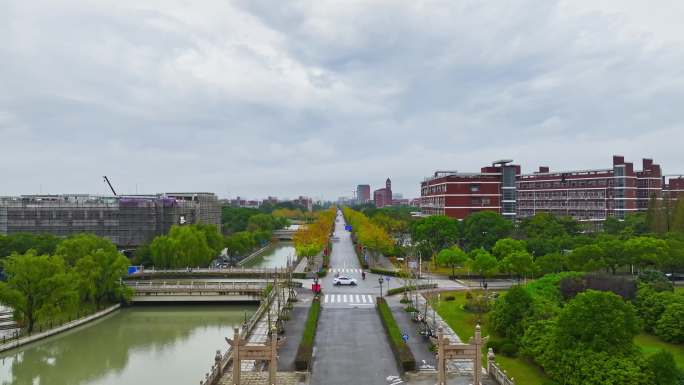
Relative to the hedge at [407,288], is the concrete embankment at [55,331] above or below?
below

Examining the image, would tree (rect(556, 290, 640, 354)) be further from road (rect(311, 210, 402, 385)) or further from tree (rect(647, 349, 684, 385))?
road (rect(311, 210, 402, 385))

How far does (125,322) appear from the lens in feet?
136

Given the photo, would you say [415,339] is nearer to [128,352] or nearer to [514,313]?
[514,313]

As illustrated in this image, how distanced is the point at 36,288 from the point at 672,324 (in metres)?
38.5

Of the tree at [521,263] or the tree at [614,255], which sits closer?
the tree at [521,263]

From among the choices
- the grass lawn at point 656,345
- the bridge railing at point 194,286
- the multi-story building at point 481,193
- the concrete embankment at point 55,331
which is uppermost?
the multi-story building at point 481,193

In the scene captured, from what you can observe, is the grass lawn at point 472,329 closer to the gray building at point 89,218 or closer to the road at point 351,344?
the road at point 351,344

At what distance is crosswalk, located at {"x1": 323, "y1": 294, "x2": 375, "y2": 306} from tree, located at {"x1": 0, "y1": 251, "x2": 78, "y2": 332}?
19.1 meters

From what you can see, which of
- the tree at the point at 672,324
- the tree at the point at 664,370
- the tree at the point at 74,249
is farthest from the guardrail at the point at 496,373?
the tree at the point at 74,249

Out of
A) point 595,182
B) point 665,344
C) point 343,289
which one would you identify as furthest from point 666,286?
point 595,182

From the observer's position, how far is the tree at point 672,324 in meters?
29.0

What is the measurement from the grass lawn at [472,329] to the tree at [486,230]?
62.1 ft

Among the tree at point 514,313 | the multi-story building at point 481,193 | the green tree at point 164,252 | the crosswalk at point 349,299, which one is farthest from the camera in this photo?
the multi-story building at point 481,193

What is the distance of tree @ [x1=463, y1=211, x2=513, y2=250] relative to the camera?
64000mm
